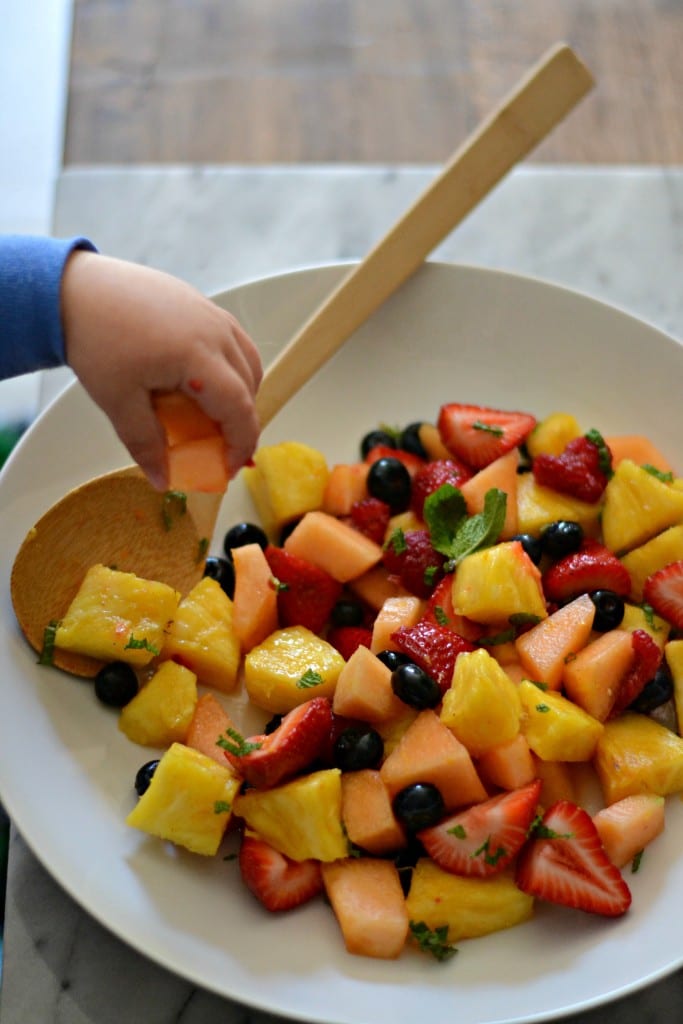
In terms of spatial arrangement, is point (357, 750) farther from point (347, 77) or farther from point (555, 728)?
A: point (347, 77)

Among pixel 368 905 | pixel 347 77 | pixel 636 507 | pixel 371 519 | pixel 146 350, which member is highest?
pixel 347 77

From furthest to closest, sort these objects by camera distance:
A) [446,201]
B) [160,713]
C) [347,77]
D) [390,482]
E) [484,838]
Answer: [347,77] → [446,201] → [390,482] → [160,713] → [484,838]

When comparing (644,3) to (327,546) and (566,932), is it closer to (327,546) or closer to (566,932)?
(327,546)

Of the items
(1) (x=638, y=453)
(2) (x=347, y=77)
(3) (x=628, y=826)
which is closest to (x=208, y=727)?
(3) (x=628, y=826)

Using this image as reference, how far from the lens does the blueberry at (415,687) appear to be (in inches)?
44.9

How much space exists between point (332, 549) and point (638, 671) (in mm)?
412

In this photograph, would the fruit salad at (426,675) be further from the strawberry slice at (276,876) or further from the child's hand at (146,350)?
the child's hand at (146,350)

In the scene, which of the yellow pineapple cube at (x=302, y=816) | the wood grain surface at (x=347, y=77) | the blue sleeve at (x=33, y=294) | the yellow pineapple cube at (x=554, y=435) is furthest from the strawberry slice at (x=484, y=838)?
the wood grain surface at (x=347, y=77)

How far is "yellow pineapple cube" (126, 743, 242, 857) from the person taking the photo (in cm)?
107

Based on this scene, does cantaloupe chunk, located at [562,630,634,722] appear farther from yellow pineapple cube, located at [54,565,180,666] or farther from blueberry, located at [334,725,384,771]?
yellow pineapple cube, located at [54,565,180,666]

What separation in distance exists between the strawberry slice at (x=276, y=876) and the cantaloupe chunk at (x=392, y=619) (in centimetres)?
Answer: 28

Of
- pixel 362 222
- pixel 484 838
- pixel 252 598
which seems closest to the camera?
pixel 484 838

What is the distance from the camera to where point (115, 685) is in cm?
119

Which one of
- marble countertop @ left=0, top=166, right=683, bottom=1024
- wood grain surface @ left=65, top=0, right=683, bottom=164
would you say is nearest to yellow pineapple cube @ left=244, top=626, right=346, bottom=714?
marble countertop @ left=0, top=166, right=683, bottom=1024
